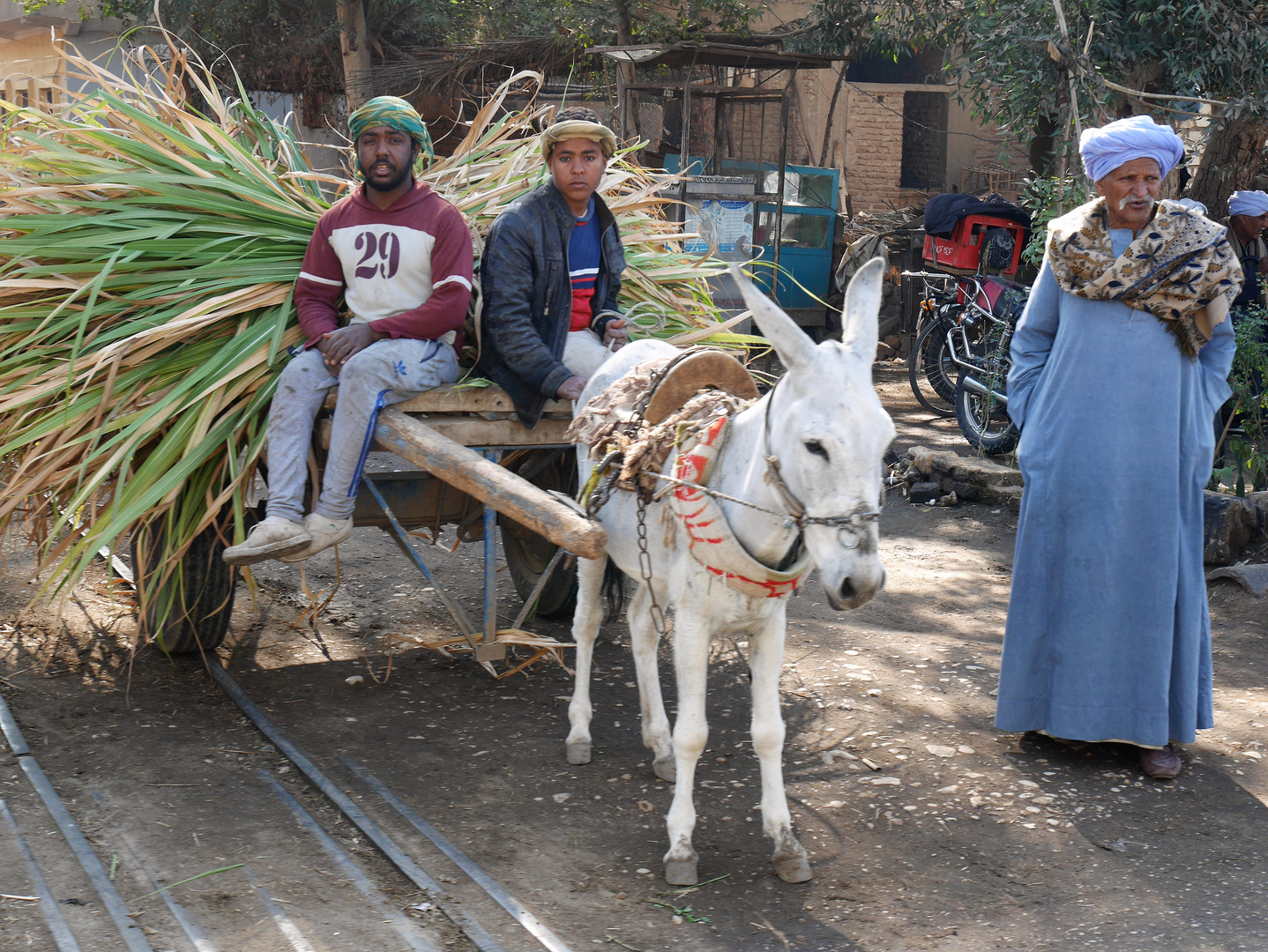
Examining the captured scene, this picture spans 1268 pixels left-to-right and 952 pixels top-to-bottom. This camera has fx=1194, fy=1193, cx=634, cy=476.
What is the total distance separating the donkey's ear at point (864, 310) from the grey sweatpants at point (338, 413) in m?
1.63

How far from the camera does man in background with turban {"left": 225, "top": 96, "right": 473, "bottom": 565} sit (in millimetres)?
3682

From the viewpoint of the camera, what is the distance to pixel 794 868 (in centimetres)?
301

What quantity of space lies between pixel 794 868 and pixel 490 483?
125 cm

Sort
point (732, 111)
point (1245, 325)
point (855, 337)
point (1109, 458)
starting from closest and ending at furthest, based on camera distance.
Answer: point (855, 337) < point (1109, 458) < point (1245, 325) < point (732, 111)

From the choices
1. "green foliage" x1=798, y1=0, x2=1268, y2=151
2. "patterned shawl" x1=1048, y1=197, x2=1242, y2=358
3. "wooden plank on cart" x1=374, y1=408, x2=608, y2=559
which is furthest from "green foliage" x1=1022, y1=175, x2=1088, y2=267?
"wooden plank on cart" x1=374, y1=408, x2=608, y2=559

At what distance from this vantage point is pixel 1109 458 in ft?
11.7

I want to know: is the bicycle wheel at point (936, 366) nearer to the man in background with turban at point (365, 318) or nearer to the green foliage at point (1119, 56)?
the green foliage at point (1119, 56)

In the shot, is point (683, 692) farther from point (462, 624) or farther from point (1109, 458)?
point (1109, 458)

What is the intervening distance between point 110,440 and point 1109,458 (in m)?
3.02

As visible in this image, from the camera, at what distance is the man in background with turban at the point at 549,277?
12.5 ft

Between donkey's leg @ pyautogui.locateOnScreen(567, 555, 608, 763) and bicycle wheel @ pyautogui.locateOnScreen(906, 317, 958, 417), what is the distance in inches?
247

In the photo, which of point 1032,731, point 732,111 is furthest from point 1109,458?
point 732,111

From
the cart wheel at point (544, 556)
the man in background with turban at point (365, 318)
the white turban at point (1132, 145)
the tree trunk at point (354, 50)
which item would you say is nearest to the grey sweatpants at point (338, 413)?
the man in background with turban at point (365, 318)

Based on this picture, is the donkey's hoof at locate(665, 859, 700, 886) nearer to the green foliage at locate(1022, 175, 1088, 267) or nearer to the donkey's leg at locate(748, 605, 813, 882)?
the donkey's leg at locate(748, 605, 813, 882)
